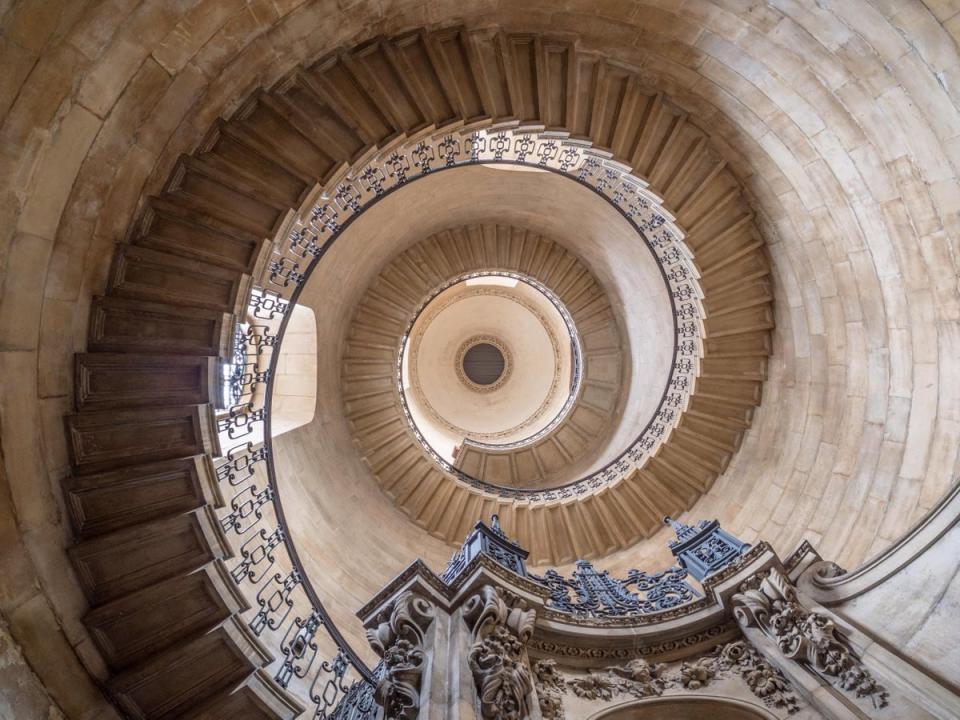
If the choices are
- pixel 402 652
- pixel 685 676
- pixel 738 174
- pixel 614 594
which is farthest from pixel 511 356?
pixel 402 652

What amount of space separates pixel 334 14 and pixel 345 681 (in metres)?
8.65

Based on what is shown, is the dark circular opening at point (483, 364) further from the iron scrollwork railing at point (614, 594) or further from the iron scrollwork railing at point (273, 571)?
the iron scrollwork railing at point (614, 594)

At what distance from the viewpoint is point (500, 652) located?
4105 millimetres

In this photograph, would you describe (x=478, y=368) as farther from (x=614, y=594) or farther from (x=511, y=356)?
(x=614, y=594)

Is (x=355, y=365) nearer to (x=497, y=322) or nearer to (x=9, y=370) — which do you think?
(x=497, y=322)

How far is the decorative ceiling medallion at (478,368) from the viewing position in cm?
1872

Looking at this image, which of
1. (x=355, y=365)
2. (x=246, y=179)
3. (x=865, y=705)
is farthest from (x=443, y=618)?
(x=355, y=365)

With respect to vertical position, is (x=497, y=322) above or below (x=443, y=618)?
above

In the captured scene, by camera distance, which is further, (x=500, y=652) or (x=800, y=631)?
(x=800, y=631)

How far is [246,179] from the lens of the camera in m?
5.95

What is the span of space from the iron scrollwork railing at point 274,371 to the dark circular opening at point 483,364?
274 inches

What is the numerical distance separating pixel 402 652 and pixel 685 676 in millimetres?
2589

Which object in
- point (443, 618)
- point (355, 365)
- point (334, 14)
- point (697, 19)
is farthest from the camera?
point (355, 365)

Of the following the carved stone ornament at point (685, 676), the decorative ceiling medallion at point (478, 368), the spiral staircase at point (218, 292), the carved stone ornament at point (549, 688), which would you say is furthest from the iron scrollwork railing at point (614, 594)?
the decorative ceiling medallion at point (478, 368)
